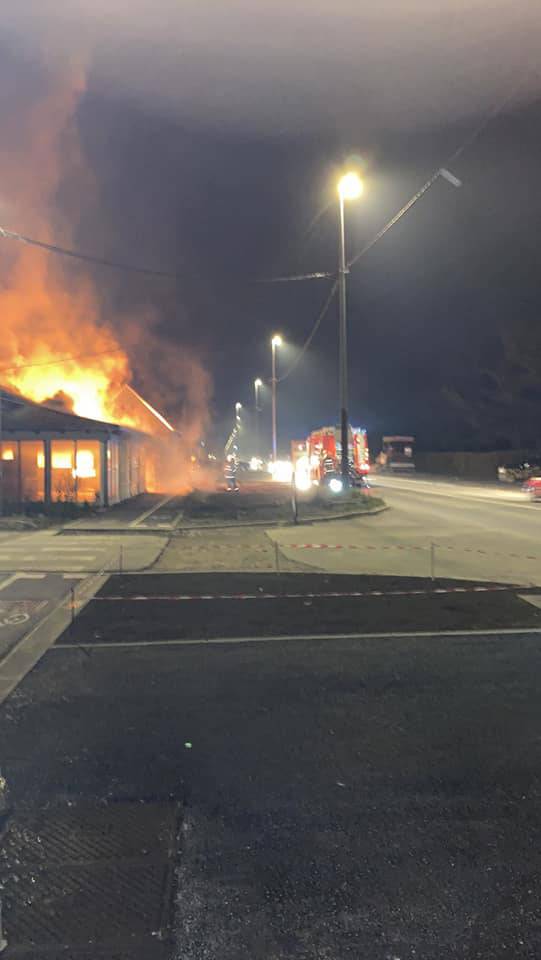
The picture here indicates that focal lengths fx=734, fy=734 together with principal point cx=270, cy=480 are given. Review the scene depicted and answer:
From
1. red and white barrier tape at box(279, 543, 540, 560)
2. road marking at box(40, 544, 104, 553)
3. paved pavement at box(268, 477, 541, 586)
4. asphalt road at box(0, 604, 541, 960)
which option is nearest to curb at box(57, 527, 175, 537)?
road marking at box(40, 544, 104, 553)

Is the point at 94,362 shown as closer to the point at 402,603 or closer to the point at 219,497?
the point at 219,497

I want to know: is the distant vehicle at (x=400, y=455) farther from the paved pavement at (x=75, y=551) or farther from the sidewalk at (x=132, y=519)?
the paved pavement at (x=75, y=551)

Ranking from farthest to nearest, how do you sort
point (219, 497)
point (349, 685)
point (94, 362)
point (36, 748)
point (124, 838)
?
point (94, 362)
point (219, 497)
point (349, 685)
point (36, 748)
point (124, 838)

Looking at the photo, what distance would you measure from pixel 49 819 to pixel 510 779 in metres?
2.59

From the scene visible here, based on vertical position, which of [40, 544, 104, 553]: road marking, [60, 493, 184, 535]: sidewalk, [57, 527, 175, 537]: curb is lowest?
[40, 544, 104, 553]: road marking

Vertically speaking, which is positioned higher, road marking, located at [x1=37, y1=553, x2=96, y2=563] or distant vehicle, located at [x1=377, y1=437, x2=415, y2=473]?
distant vehicle, located at [x1=377, y1=437, x2=415, y2=473]

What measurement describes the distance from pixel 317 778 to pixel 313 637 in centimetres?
345

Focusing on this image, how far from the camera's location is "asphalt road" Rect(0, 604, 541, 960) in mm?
2951

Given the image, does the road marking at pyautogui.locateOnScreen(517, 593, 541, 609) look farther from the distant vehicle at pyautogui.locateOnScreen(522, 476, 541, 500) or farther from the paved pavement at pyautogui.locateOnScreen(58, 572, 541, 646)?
the distant vehicle at pyautogui.locateOnScreen(522, 476, 541, 500)

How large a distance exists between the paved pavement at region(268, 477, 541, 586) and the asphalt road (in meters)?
4.94

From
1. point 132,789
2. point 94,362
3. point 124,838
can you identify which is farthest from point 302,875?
point 94,362

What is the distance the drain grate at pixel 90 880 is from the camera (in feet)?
9.29

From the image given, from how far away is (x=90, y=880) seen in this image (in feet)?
10.6

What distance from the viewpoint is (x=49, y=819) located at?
379 cm
